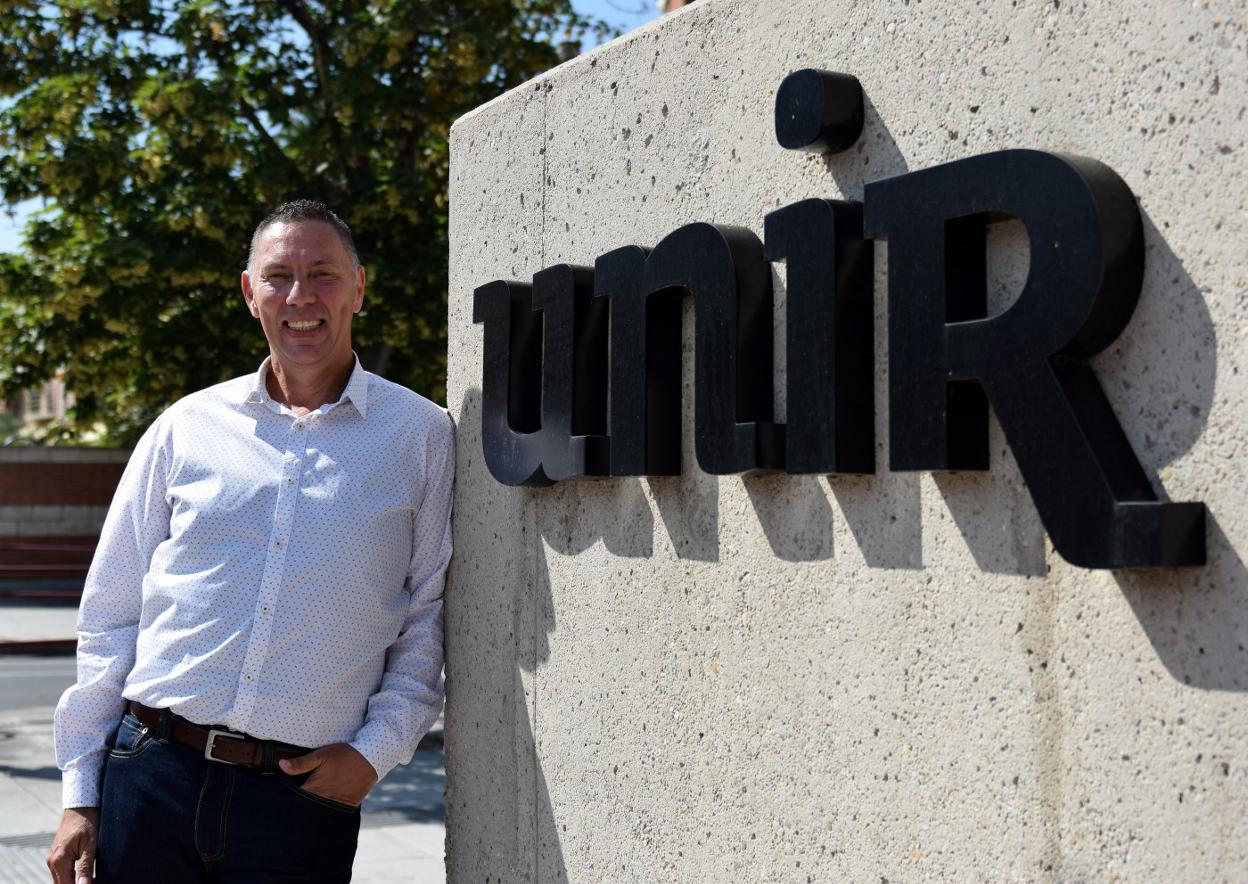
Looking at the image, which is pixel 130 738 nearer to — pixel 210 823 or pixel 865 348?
A: pixel 210 823

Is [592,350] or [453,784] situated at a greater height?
[592,350]

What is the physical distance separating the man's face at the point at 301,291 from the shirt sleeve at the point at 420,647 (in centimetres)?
37

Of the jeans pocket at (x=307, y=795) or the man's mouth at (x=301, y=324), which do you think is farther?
the man's mouth at (x=301, y=324)

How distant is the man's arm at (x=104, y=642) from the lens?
3.18 metres

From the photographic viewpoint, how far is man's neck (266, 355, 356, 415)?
3258mm

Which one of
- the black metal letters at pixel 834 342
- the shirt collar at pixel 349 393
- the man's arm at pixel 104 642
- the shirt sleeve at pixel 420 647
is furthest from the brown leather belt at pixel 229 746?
the black metal letters at pixel 834 342

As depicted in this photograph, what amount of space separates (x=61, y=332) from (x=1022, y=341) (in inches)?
453

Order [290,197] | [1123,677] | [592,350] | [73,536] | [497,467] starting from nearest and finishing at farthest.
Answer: [1123,677], [592,350], [497,467], [290,197], [73,536]

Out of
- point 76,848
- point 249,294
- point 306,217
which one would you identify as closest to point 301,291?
point 306,217

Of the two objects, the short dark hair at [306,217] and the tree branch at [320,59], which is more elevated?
the tree branch at [320,59]

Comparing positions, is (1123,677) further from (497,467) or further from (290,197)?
(290,197)

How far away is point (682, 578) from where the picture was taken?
266 cm

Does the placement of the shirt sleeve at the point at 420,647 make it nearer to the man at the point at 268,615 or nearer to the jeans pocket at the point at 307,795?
the man at the point at 268,615

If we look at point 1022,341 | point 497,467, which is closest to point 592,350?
point 497,467
